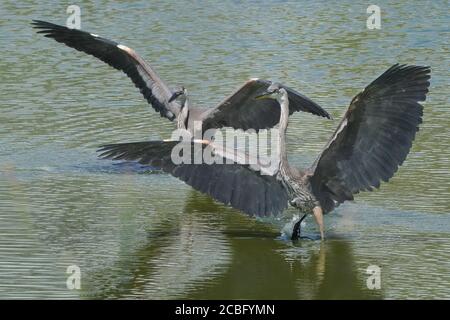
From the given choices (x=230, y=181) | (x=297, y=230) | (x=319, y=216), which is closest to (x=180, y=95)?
(x=230, y=181)

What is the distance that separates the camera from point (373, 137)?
420 inches

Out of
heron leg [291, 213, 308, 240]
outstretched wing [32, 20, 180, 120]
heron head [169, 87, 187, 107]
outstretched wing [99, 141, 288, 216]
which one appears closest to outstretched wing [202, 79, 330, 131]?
heron head [169, 87, 187, 107]

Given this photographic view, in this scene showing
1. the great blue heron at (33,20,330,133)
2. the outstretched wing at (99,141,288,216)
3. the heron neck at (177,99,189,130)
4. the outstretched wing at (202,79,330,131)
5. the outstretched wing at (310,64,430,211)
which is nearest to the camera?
the outstretched wing at (310,64,430,211)

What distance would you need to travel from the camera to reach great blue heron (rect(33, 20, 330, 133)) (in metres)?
13.9

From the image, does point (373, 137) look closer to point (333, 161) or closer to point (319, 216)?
point (333, 161)

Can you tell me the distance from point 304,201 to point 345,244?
56 centimetres

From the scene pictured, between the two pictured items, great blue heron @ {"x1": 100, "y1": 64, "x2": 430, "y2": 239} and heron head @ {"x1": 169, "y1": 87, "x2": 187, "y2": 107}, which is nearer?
great blue heron @ {"x1": 100, "y1": 64, "x2": 430, "y2": 239}

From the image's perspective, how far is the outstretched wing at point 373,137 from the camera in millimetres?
10297

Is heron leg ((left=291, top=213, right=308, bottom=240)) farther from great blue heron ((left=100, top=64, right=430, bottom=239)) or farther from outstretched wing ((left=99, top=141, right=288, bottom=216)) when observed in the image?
outstretched wing ((left=99, top=141, right=288, bottom=216))

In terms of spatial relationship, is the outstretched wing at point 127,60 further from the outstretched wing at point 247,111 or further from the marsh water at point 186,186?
the outstretched wing at point 247,111

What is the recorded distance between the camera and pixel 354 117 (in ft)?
34.0

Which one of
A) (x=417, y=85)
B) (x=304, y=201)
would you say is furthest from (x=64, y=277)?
(x=417, y=85)

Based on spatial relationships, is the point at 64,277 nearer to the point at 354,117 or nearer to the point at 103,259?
the point at 103,259

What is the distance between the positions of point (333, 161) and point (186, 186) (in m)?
2.58
